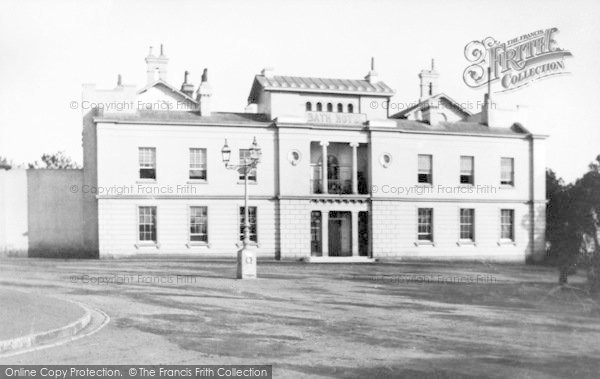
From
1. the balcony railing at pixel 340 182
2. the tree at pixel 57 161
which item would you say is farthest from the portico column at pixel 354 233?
the tree at pixel 57 161

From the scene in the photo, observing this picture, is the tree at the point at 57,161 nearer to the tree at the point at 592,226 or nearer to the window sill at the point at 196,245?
the window sill at the point at 196,245

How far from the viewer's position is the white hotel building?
31469 mm

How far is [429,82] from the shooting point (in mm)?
48344

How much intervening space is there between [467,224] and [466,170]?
3008 mm

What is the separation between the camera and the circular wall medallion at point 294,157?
33.0m

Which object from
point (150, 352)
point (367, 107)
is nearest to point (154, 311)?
point (150, 352)

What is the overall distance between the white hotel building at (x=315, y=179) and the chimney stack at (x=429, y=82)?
31.6ft

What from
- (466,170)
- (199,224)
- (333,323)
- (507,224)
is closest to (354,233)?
(466,170)

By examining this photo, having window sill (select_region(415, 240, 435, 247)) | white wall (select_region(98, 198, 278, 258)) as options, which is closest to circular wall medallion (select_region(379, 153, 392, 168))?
window sill (select_region(415, 240, 435, 247))

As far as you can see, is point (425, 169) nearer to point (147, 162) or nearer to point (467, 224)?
point (467, 224)

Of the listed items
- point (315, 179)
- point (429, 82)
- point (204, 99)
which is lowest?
point (315, 179)

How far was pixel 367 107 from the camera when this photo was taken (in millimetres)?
35344

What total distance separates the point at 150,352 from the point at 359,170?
2695cm

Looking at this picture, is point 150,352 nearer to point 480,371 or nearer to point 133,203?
point 480,371
